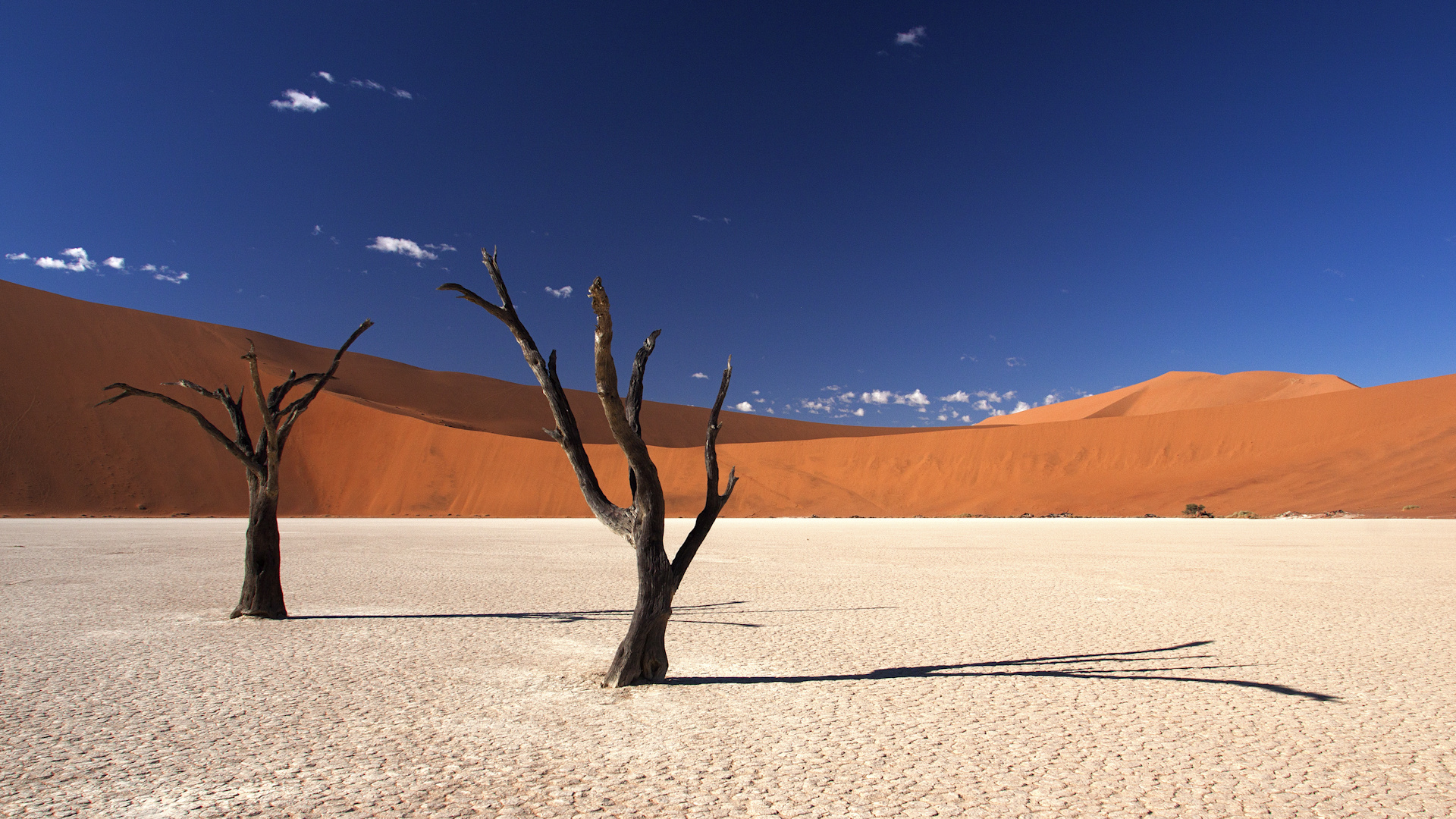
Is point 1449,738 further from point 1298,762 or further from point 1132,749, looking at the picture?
point 1132,749

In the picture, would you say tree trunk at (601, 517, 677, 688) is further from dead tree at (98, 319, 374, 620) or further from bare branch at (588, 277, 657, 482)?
dead tree at (98, 319, 374, 620)

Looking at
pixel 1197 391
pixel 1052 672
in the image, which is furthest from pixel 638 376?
pixel 1197 391

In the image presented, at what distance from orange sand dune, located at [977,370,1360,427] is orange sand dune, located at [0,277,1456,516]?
135 feet

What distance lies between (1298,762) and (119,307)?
238 ft

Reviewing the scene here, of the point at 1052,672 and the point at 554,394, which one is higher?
the point at 554,394

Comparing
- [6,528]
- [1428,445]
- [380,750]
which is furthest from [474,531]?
[1428,445]

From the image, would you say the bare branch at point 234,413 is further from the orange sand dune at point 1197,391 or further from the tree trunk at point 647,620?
the orange sand dune at point 1197,391

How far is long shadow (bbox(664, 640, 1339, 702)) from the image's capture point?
529 centimetres

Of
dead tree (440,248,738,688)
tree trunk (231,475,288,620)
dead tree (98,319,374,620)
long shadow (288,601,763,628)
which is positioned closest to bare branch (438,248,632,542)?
dead tree (440,248,738,688)

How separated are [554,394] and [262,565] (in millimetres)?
4820

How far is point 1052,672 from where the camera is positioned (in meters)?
5.47

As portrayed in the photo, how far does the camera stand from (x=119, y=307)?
186 feet

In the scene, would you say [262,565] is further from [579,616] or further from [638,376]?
[638,376]

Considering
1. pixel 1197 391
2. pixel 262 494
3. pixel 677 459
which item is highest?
pixel 1197 391
